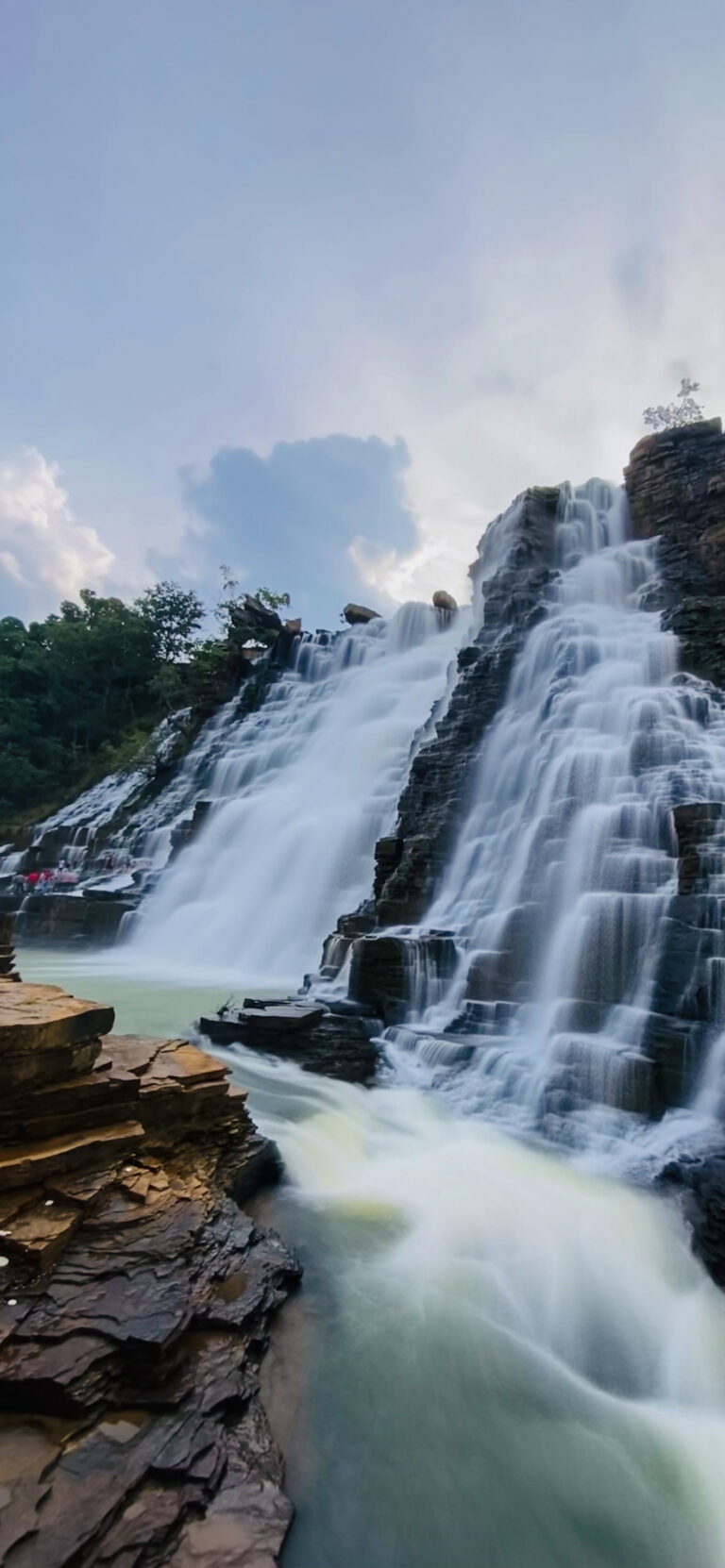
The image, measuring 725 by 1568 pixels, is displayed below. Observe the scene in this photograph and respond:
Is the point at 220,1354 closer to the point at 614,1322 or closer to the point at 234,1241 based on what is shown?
the point at 234,1241

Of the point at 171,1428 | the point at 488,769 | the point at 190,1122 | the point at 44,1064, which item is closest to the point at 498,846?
the point at 488,769

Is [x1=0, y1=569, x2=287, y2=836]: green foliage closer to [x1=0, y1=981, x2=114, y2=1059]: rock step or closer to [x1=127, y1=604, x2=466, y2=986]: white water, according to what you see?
[x1=127, y1=604, x2=466, y2=986]: white water

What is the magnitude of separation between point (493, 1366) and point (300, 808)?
56.6ft

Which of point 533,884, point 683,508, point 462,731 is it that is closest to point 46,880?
point 462,731

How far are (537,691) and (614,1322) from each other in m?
12.6

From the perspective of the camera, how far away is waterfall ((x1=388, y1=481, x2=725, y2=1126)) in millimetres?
7094

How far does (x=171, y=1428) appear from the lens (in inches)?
102

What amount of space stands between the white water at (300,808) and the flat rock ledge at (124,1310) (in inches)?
379

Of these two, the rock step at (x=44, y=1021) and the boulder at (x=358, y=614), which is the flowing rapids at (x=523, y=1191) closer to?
the rock step at (x=44, y=1021)

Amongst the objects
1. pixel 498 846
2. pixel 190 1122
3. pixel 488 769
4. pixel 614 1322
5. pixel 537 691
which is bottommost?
pixel 614 1322

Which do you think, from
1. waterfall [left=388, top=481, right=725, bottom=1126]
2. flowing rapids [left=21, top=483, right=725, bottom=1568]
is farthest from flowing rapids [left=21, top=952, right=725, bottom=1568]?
waterfall [left=388, top=481, right=725, bottom=1126]

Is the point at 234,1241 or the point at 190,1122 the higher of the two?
the point at 190,1122

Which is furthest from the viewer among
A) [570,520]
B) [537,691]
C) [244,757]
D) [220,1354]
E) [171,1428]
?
[244,757]

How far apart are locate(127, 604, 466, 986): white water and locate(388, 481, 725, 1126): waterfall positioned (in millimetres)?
4845
